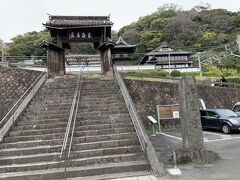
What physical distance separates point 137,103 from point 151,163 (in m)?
10.6

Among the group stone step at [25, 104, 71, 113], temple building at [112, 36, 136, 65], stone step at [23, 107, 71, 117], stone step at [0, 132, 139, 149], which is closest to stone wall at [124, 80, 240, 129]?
stone step at [25, 104, 71, 113]

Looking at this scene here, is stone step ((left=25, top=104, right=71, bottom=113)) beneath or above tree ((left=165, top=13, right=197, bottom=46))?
beneath

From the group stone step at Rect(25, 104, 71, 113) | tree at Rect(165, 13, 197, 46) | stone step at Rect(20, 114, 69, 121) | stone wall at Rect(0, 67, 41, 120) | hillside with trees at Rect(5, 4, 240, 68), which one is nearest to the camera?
stone step at Rect(20, 114, 69, 121)

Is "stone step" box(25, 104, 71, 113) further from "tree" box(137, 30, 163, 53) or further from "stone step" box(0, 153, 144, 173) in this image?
"tree" box(137, 30, 163, 53)

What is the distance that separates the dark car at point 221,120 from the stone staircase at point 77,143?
628 cm

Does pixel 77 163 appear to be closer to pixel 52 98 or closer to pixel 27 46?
pixel 52 98

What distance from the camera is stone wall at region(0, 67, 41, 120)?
18.1m

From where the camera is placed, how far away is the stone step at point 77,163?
299 inches

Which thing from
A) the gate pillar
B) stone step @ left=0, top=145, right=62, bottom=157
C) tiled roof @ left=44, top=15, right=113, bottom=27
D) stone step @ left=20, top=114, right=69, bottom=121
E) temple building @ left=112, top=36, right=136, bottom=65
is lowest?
stone step @ left=0, top=145, right=62, bottom=157

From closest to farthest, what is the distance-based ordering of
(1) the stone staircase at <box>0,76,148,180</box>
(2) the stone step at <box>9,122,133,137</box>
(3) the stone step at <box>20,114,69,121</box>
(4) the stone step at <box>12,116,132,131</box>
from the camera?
(1) the stone staircase at <box>0,76,148,180</box>, (2) the stone step at <box>9,122,133,137</box>, (4) the stone step at <box>12,116,132,131</box>, (3) the stone step at <box>20,114,69,121</box>

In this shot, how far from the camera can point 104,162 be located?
7.90 metres

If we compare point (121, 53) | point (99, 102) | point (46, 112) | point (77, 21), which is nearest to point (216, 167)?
point (99, 102)

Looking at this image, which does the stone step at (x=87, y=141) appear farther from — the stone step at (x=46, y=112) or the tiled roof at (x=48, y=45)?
the tiled roof at (x=48, y=45)

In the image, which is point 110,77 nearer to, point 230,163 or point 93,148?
point 93,148
